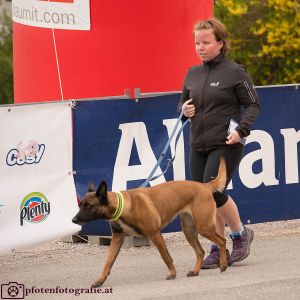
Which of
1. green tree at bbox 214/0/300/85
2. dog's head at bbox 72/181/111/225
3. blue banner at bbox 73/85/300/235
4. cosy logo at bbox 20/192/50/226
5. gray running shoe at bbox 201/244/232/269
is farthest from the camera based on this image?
green tree at bbox 214/0/300/85

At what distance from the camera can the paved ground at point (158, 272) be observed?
7387mm

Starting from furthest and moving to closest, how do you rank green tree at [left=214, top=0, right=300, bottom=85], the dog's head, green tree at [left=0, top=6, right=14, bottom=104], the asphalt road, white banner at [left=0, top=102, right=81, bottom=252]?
green tree at [left=0, top=6, right=14, bottom=104] < green tree at [left=214, top=0, right=300, bottom=85] < white banner at [left=0, top=102, right=81, bottom=252] < the dog's head < the asphalt road

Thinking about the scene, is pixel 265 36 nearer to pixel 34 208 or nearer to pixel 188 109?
pixel 34 208

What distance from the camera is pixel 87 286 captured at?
7.86 metres

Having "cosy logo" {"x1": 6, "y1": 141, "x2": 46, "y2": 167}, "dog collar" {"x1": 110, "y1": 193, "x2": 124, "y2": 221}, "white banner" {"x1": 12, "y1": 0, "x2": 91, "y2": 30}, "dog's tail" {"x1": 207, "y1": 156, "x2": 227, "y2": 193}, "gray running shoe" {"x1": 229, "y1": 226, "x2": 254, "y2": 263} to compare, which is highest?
"white banner" {"x1": 12, "y1": 0, "x2": 91, "y2": 30}

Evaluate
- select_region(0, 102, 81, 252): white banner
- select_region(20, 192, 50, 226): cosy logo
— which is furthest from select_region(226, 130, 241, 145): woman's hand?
select_region(20, 192, 50, 226): cosy logo

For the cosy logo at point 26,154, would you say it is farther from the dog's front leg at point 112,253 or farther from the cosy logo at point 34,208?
the dog's front leg at point 112,253

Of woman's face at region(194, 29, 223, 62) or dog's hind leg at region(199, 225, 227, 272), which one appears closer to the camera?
dog's hind leg at region(199, 225, 227, 272)

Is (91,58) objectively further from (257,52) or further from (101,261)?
(257,52)

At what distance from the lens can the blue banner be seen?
31.7 feet

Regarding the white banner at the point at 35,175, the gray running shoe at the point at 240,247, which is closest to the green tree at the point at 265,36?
the white banner at the point at 35,175

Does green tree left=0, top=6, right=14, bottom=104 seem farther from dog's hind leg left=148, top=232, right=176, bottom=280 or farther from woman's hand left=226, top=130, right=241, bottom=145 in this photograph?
dog's hind leg left=148, top=232, right=176, bottom=280

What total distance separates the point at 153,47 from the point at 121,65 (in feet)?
1.38

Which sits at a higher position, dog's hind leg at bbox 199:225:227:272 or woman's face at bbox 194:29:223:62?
woman's face at bbox 194:29:223:62
